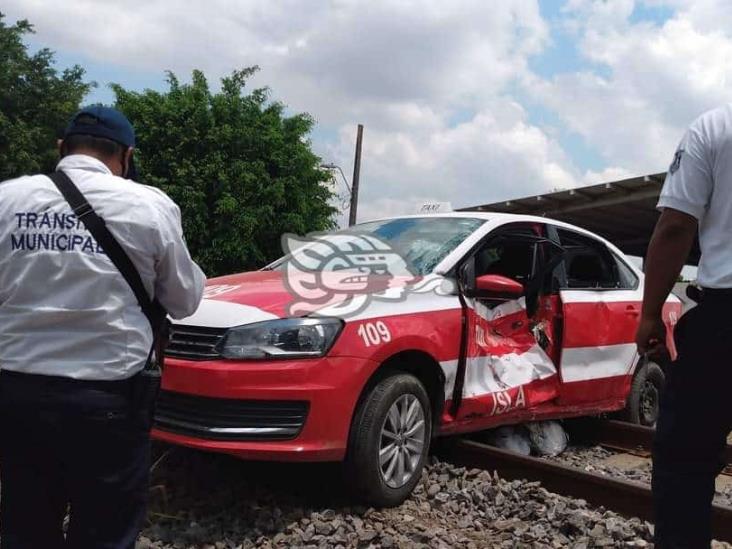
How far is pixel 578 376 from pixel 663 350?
8.92 feet

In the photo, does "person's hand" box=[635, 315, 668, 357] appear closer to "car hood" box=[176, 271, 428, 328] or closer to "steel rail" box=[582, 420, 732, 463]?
"car hood" box=[176, 271, 428, 328]

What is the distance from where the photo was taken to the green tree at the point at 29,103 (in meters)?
22.1

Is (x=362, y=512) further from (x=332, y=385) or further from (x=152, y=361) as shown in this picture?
(x=152, y=361)

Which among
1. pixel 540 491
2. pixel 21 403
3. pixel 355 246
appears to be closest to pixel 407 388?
pixel 540 491

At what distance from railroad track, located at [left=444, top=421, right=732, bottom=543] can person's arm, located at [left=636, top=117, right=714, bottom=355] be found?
4.99 feet

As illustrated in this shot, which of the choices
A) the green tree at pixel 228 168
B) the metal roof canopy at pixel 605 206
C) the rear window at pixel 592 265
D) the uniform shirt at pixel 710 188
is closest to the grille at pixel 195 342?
the uniform shirt at pixel 710 188

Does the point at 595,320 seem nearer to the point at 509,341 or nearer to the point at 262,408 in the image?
the point at 509,341

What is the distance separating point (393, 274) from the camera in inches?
169

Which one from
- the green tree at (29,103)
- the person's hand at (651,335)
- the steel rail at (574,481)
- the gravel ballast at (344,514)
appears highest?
the green tree at (29,103)

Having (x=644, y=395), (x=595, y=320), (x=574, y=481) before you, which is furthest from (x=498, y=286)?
(x=644, y=395)

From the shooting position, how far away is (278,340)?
11.3 feet

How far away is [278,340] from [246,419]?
0.40 metres

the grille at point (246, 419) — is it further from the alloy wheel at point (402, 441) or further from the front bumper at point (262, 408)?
the alloy wheel at point (402, 441)

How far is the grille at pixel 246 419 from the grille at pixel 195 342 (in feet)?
0.72
